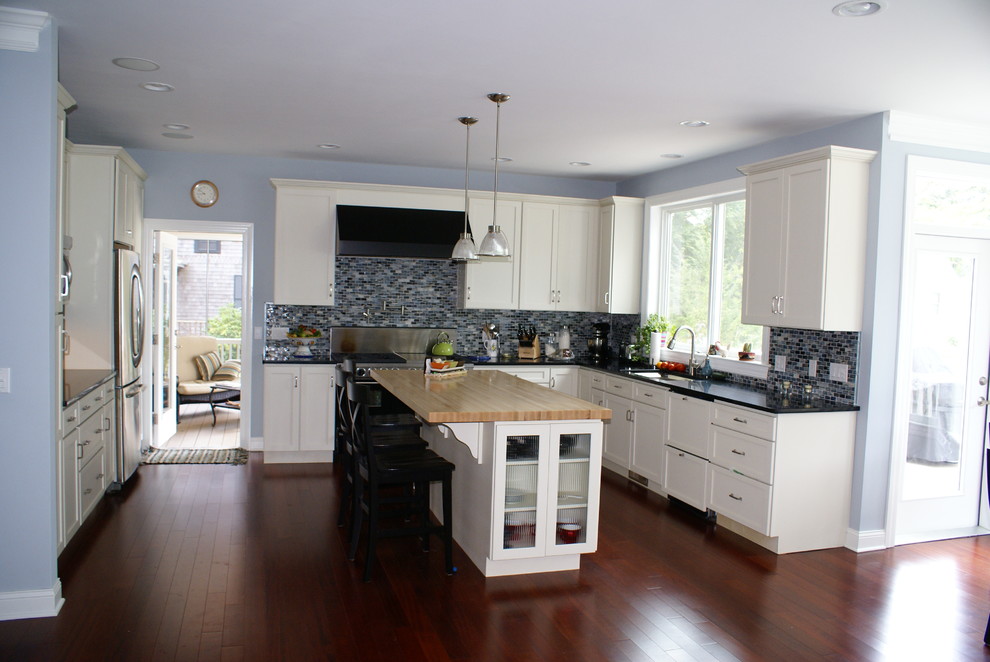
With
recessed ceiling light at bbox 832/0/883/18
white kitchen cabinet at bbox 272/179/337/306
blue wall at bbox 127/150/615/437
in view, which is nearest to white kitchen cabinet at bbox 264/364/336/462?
blue wall at bbox 127/150/615/437

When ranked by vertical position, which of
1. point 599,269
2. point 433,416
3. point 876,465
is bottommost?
A: point 876,465

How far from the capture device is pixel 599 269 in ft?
21.7

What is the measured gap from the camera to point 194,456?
235 inches

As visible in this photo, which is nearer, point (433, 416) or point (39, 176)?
point (39, 176)

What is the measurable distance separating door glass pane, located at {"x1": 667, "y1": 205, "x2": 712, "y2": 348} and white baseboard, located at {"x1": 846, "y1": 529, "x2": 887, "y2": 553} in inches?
76.0

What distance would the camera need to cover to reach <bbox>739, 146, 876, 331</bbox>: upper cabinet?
402 centimetres

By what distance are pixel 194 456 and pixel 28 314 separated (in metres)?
3.20

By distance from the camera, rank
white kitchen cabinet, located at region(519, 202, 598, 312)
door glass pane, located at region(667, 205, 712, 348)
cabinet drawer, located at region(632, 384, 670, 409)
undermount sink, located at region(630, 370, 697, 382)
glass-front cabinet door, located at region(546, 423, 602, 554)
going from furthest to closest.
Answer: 1. white kitchen cabinet, located at region(519, 202, 598, 312)
2. door glass pane, located at region(667, 205, 712, 348)
3. undermount sink, located at region(630, 370, 697, 382)
4. cabinet drawer, located at region(632, 384, 670, 409)
5. glass-front cabinet door, located at region(546, 423, 602, 554)

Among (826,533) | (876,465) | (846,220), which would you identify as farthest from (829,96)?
(826,533)

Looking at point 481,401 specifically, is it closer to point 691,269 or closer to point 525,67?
point 525,67

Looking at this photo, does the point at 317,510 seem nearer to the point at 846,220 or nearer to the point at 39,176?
the point at 39,176

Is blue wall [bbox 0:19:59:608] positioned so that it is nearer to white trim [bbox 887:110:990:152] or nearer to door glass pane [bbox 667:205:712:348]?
white trim [bbox 887:110:990:152]

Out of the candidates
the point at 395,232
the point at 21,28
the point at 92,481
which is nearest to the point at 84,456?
the point at 92,481

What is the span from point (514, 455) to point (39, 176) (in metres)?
2.46
